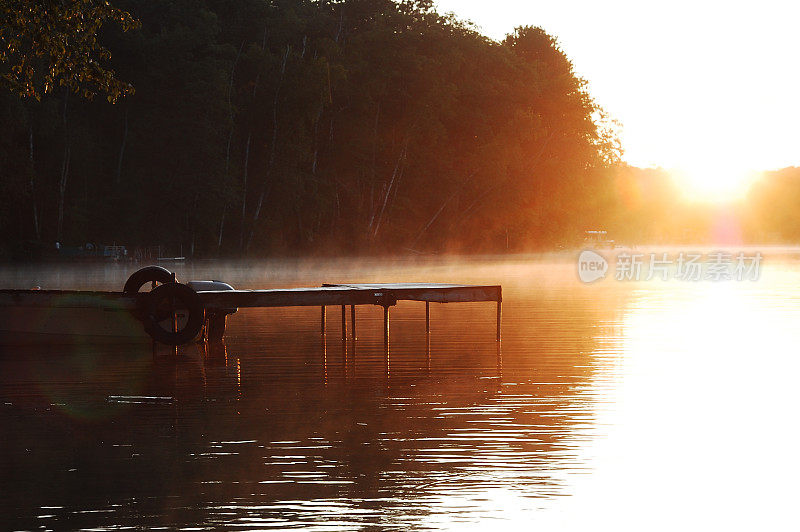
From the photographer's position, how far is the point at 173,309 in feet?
62.0

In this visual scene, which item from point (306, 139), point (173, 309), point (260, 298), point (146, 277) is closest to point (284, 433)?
point (260, 298)

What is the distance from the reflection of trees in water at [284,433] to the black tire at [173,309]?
0.37m

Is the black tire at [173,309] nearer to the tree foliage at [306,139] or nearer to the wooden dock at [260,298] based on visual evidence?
the wooden dock at [260,298]

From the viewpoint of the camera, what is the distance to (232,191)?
60.0 metres

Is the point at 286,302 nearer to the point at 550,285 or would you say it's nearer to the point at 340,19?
the point at 550,285

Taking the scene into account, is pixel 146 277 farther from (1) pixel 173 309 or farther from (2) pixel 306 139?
(2) pixel 306 139

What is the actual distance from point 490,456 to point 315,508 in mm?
2207

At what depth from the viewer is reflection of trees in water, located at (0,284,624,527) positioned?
28.1 feet

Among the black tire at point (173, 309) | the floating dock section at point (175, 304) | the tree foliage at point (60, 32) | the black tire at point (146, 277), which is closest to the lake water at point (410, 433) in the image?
the black tire at point (173, 309)

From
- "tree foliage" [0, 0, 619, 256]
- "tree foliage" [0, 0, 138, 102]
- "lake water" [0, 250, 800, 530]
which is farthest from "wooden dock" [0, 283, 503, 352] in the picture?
"tree foliage" [0, 0, 619, 256]

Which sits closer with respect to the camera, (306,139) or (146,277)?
(146,277)

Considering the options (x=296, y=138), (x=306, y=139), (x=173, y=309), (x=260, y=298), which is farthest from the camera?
(x=306, y=139)

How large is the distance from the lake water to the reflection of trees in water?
0.10 feet

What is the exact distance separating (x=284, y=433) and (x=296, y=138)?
2097 inches
